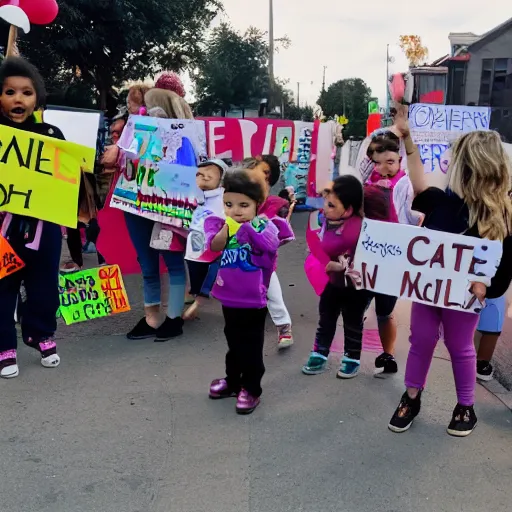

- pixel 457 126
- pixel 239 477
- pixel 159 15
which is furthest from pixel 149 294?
pixel 159 15

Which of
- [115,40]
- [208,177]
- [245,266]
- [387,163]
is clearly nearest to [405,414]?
[245,266]

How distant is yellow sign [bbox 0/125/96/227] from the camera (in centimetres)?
343

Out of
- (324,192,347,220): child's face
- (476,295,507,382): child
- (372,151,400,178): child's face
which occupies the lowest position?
(476,295,507,382): child

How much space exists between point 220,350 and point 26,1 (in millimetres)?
2742

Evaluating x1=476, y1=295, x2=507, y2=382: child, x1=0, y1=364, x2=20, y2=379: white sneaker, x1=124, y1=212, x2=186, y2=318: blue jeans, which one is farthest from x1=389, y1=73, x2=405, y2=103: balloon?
x1=0, y1=364, x2=20, y2=379: white sneaker

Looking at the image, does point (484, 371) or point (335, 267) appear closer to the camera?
point (335, 267)

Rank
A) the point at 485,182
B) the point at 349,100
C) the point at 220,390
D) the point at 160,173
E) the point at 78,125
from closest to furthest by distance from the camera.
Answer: the point at 485,182 → the point at 220,390 → the point at 78,125 → the point at 160,173 → the point at 349,100

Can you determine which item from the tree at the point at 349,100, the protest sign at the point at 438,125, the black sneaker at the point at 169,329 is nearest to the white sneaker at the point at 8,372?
the black sneaker at the point at 169,329

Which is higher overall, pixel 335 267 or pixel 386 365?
pixel 335 267

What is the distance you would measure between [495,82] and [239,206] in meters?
21.9

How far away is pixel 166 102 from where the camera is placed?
4.20 m

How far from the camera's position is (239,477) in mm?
2586

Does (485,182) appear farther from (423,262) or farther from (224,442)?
(224,442)

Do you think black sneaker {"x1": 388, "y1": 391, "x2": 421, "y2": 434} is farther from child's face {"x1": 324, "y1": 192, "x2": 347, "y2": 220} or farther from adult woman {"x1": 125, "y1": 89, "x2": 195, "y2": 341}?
adult woman {"x1": 125, "y1": 89, "x2": 195, "y2": 341}
